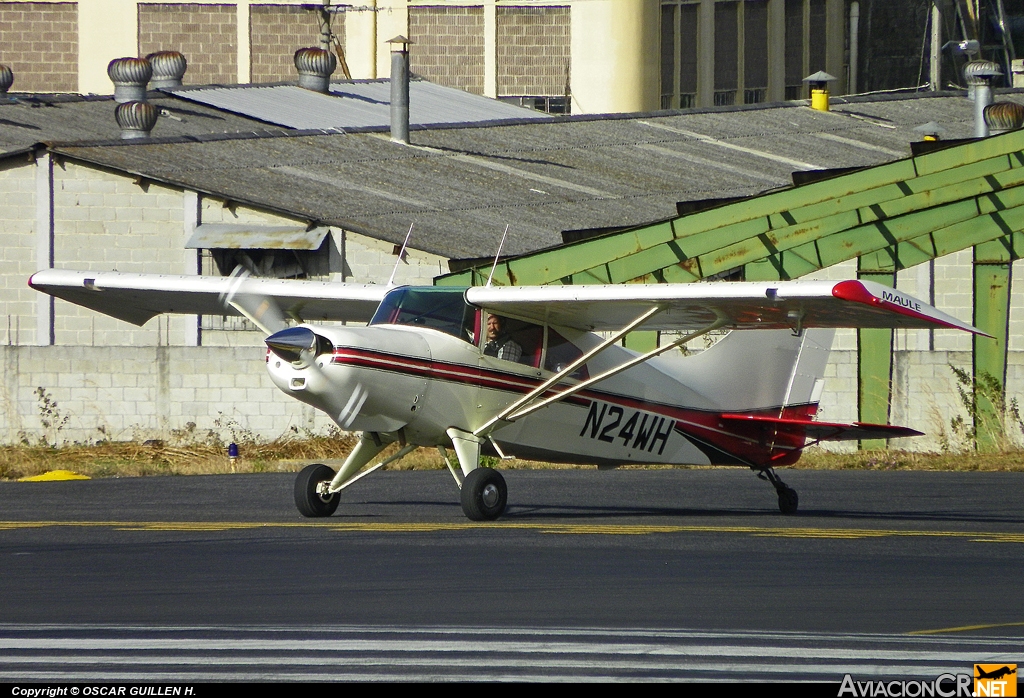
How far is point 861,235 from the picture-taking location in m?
22.6

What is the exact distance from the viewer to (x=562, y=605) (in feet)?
29.8

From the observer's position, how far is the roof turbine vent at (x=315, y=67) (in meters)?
43.0

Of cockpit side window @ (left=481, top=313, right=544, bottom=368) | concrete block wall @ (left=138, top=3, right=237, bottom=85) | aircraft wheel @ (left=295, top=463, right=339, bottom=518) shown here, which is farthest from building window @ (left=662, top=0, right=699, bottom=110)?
aircraft wheel @ (left=295, top=463, right=339, bottom=518)

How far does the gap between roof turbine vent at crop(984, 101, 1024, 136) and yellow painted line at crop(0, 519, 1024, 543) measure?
2158 cm

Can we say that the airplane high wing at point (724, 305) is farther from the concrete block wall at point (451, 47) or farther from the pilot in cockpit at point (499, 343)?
the concrete block wall at point (451, 47)

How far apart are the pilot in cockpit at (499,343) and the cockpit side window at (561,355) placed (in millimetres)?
388

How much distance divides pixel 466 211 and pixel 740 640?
22.7m

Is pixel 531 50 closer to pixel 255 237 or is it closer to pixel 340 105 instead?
pixel 340 105

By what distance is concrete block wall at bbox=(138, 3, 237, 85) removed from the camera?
5622cm

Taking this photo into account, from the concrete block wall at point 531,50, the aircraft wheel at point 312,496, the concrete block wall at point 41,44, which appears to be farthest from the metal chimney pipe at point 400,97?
the concrete block wall at point 41,44

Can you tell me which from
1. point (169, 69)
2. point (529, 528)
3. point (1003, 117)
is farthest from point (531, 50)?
point (529, 528)

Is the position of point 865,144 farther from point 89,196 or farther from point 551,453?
point 551,453

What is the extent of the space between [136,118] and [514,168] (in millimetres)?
8175

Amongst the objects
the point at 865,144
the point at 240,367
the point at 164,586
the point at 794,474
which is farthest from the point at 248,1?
the point at 164,586
